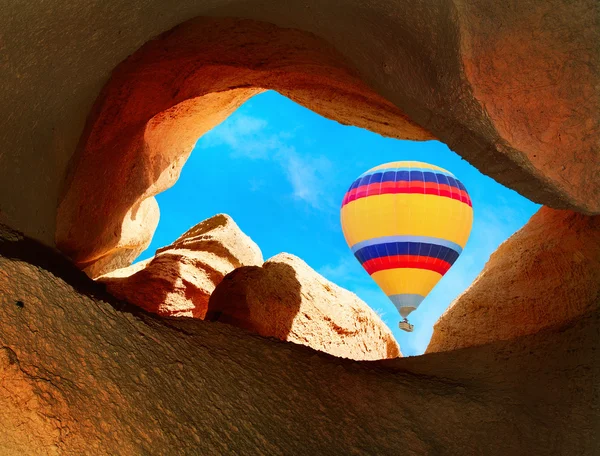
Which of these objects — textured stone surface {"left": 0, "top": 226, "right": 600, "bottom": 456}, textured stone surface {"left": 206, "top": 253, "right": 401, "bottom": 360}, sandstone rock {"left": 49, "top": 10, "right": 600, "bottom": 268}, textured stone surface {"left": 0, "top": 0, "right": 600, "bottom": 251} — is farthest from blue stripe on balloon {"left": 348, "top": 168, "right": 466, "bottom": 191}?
textured stone surface {"left": 0, "top": 0, "right": 600, "bottom": 251}

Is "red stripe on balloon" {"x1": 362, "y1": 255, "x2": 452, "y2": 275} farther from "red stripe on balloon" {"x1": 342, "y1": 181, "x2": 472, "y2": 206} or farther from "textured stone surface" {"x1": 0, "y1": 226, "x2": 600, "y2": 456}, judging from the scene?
"textured stone surface" {"x1": 0, "y1": 226, "x2": 600, "y2": 456}

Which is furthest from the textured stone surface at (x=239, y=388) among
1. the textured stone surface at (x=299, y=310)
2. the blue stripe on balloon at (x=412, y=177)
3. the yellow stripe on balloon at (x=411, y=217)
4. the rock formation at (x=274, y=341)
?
the blue stripe on balloon at (x=412, y=177)

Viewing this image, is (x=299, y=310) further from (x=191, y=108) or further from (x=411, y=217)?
(x=411, y=217)

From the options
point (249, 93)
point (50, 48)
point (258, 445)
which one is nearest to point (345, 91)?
point (249, 93)

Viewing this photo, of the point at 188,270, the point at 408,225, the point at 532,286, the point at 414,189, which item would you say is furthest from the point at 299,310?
the point at 414,189

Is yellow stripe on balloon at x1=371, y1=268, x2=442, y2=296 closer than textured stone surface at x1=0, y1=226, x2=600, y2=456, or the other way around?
textured stone surface at x1=0, y1=226, x2=600, y2=456

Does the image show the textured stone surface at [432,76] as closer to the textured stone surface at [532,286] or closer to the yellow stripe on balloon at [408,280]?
the textured stone surface at [532,286]
